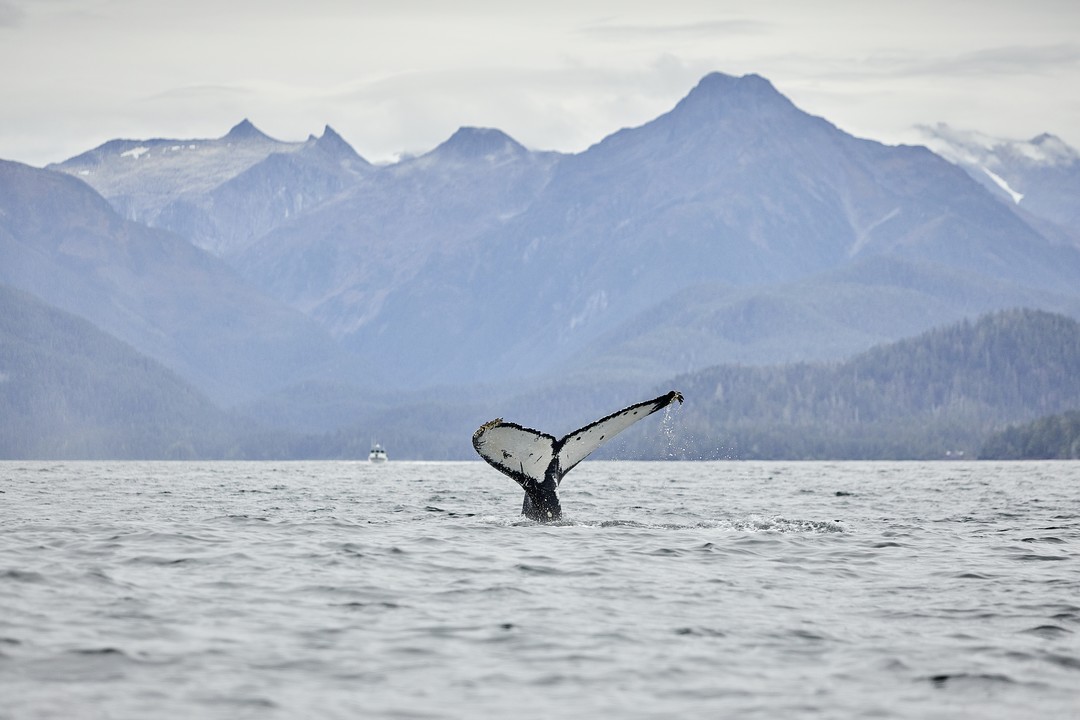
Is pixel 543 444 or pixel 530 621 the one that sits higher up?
pixel 543 444

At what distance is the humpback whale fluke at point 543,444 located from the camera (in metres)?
25.3

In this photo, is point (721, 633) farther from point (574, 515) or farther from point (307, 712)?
point (574, 515)

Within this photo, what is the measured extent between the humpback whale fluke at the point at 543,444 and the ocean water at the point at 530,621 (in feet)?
4.75

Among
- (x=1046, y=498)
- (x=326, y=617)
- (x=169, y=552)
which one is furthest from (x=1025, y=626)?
(x=1046, y=498)

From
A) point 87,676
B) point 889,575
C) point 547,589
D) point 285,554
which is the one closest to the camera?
point 87,676

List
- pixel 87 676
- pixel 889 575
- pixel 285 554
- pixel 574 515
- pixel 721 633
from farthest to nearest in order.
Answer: pixel 574 515 < pixel 285 554 < pixel 889 575 < pixel 721 633 < pixel 87 676

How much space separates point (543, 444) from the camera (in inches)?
1029

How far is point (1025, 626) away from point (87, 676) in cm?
1140

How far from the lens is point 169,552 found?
87.0ft

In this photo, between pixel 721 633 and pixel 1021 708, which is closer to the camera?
pixel 1021 708

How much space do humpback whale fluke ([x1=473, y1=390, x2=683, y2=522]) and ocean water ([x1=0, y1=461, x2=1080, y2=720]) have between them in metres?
1.45

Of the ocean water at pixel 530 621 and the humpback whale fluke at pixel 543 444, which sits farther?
the humpback whale fluke at pixel 543 444

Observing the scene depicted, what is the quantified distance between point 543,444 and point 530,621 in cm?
681

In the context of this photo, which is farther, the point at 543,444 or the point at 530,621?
the point at 543,444
